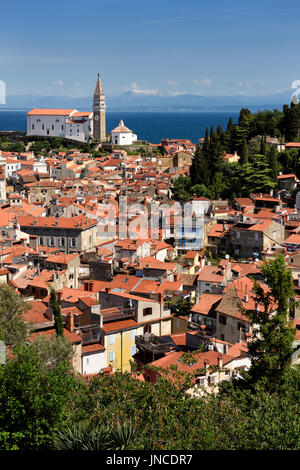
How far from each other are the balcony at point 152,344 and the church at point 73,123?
268ft

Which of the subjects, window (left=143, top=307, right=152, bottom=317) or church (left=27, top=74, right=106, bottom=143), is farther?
church (left=27, top=74, right=106, bottom=143)

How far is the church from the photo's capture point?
4035 inches

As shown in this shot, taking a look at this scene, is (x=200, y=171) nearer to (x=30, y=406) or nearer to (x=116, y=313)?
(x=116, y=313)

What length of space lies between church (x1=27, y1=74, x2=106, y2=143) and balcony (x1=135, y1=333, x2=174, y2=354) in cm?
8175

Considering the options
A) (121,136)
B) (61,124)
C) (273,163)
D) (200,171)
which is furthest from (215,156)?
(61,124)

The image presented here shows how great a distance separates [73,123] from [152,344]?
88.4 metres

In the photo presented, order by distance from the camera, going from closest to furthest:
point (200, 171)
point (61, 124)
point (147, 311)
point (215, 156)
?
point (147, 311)
point (200, 171)
point (215, 156)
point (61, 124)

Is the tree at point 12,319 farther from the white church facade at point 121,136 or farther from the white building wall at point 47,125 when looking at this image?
the white building wall at point 47,125

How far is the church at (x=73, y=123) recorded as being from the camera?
336 ft

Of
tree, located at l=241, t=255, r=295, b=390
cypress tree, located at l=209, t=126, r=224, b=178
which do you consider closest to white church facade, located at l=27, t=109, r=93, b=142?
cypress tree, located at l=209, t=126, r=224, b=178

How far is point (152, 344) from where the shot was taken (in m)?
20.2

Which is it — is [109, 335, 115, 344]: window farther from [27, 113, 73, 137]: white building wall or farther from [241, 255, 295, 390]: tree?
[27, 113, 73, 137]: white building wall

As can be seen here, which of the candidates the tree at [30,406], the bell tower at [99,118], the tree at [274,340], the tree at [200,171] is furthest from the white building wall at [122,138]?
the tree at [30,406]

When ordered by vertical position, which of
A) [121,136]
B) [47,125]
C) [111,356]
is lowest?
[111,356]
